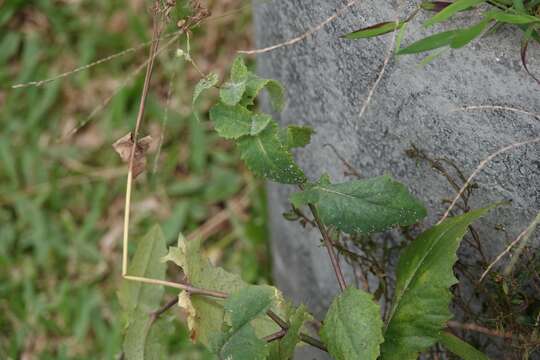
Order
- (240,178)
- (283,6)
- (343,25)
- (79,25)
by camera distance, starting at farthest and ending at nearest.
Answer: (79,25) → (240,178) → (283,6) → (343,25)

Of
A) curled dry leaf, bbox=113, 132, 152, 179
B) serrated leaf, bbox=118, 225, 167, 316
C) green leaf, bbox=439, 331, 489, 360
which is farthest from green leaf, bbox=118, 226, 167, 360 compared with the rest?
green leaf, bbox=439, 331, 489, 360

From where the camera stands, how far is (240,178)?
2285 mm

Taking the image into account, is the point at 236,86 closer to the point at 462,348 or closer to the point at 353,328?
the point at 353,328

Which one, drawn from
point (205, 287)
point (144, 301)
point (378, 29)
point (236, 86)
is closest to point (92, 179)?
point (144, 301)

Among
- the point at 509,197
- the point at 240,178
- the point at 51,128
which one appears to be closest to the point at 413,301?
the point at 509,197

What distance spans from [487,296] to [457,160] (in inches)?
9.0

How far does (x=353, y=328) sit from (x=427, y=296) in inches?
4.0

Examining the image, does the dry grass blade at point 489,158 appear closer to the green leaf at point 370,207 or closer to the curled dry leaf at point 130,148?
the green leaf at point 370,207

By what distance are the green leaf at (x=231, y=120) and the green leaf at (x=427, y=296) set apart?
0.28 m

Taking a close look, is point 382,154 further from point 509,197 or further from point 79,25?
point 79,25

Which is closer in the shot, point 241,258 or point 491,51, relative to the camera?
point 491,51

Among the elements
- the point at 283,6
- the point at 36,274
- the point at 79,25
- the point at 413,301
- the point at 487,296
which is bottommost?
the point at 36,274

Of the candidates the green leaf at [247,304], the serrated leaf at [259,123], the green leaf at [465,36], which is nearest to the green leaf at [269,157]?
the serrated leaf at [259,123]

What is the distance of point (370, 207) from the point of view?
1049mm
